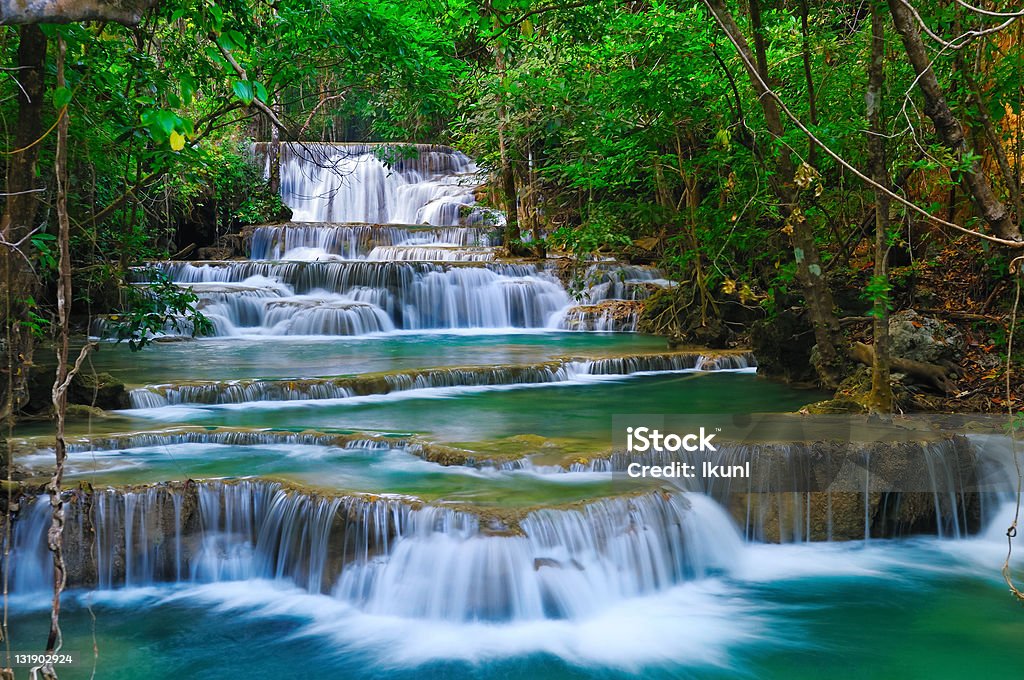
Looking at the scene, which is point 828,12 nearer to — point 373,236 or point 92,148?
point 92,148

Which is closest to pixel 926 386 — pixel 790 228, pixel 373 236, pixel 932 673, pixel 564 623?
pixel 790 228

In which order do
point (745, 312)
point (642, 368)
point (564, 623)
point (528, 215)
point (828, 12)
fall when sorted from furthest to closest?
1. point (528, 215)
2. point (745, 312)
3. point (642, 368)
4. point (828, 12)
5. point (564, 623)

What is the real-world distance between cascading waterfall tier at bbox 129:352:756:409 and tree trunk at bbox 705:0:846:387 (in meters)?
2.85

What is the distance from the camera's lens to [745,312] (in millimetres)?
14312

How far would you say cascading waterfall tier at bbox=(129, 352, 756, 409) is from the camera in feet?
32.4

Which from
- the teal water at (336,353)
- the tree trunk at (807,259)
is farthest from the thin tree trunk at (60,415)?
the teal water at (336,353)

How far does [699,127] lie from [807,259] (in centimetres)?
316

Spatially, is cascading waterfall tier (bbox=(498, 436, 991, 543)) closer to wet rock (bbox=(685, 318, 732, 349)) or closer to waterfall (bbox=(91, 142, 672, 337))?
wet rock (bbox=(685, 318, 732, 349))

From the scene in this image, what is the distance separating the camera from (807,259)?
8.55 meters

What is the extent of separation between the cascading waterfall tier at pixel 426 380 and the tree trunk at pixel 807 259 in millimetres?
2851

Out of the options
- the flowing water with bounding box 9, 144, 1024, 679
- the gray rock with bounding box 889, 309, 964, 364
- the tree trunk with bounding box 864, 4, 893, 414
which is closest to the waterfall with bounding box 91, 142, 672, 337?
the gray rock with bounding box 889, 309, 964, 364

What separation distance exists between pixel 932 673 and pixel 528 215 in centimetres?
1724

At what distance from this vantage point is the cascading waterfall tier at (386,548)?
574 cm

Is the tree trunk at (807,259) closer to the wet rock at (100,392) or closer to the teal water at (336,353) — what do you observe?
the teal water at (336,353)
